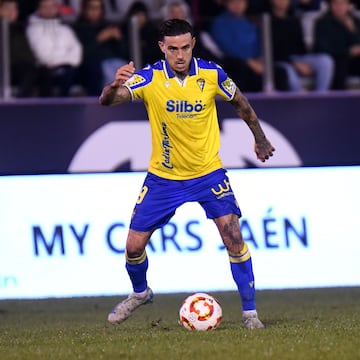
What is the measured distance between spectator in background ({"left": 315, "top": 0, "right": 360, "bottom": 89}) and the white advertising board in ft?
8.58

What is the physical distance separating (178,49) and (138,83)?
Answer: 0.41 meters

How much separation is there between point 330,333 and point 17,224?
4.59 meters

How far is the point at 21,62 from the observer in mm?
13258

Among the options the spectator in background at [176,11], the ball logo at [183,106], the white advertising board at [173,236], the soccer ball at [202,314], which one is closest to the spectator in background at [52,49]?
the spectator in background at [176,11]

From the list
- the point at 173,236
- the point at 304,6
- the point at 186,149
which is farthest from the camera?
the point at 304,6

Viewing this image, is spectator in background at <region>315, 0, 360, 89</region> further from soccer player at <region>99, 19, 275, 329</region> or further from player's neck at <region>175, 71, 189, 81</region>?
player's neck at <region>175, 71, 189, 81</region>

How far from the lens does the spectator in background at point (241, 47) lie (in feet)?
45.1

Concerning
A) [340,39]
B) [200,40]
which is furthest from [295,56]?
[200,40]

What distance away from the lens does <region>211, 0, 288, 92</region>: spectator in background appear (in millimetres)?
13758

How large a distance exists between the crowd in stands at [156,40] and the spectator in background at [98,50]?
0.01 metres

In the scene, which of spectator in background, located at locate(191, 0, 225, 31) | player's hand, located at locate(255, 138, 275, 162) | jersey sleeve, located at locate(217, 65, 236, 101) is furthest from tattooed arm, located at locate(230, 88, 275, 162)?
spectator in background, located at locate(191, 0, 225, 31)

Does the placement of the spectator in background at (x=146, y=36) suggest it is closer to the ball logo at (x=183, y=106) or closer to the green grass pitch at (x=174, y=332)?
the green grass pitch at (x=174, y=332)

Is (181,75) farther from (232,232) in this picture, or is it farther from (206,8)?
(206,8)

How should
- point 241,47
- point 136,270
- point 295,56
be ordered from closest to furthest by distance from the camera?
point 136,270 → point 241,47 → point 295,56
